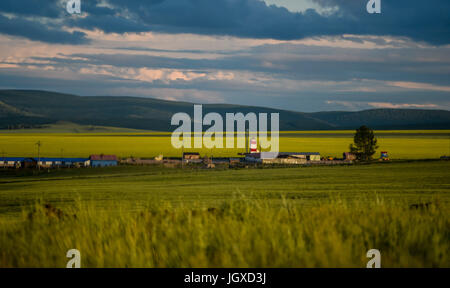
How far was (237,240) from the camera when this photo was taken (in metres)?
8.48

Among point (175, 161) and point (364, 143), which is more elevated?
point (364, 143)

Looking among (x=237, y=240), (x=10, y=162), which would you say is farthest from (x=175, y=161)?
(x=237, y=240)

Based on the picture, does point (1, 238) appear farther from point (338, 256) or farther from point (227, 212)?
point (338, 256)

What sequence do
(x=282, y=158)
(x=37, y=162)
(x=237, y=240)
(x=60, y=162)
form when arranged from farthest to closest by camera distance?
(x=282, y=158) < (x=60, y=162) < (x=37, y=162) < (x=237, y=240)

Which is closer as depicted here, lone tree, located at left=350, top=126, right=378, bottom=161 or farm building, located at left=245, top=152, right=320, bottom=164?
farm building, located at left=245, top=152, right=320, bottom=164

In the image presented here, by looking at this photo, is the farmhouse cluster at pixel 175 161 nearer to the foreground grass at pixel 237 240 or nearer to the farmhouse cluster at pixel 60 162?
the farmhouse cluster at pixel 60 162

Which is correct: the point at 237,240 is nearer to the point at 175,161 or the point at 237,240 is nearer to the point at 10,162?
the point at 175,161

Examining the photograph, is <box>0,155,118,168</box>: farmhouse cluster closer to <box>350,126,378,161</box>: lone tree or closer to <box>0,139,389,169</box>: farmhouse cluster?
<box>0,139,389,169</box>: farmhouse cluster

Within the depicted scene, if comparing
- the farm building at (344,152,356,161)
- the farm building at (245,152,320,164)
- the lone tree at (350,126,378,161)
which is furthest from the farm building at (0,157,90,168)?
the lone tree at (350,126,378,161)

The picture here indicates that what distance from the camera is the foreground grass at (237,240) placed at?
7750 millimetres

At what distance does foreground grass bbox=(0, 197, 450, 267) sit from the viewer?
775 cm

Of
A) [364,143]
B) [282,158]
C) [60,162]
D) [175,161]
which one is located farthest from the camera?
[364,143]

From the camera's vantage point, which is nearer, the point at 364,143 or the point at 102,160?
the point at 102,160
